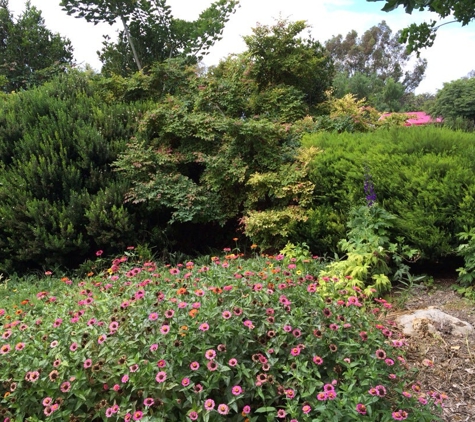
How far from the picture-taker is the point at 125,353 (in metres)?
2.01

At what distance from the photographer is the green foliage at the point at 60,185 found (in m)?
4.61

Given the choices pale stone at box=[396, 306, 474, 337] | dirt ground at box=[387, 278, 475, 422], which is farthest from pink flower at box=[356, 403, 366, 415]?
pale stone at box=[396, 306, 474, 337]

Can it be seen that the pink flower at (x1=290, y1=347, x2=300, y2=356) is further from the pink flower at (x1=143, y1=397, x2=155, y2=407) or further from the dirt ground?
the dirt ground

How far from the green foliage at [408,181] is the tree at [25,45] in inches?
477

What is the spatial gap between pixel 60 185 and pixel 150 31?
5.11 metres

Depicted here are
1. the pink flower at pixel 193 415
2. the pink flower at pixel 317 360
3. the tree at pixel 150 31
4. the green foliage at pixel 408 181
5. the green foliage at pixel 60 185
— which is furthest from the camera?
the tree at pixel 150 31

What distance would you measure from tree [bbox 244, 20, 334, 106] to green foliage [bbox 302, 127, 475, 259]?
210 cm

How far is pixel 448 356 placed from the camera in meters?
2.62

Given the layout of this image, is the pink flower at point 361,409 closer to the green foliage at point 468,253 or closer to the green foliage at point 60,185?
the green foliage at point 468,253

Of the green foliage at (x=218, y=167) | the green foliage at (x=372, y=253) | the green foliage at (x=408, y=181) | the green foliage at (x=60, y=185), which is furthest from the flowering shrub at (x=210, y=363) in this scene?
the green foliage at (x=60, y=185)

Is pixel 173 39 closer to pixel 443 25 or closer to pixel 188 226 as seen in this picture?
pixel 188 226

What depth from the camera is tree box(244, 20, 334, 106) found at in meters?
5.98

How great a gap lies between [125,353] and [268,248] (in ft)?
Result: 9.15

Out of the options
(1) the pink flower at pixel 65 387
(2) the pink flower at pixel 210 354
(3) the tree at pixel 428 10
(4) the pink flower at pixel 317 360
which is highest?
(3) the tree at pixel 428 10
